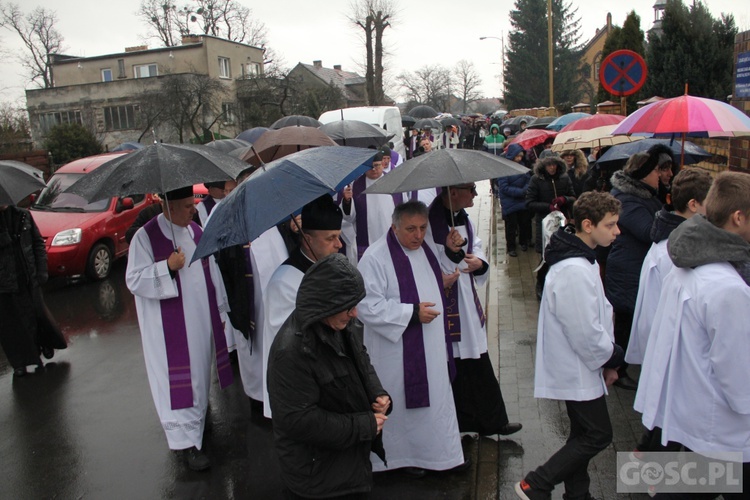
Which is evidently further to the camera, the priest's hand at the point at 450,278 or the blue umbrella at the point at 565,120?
the blue umbrella at the point at 565,120

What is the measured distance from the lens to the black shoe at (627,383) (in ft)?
17.4

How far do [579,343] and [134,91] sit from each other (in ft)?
145

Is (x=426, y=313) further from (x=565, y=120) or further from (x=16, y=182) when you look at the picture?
(x=565, y=120)

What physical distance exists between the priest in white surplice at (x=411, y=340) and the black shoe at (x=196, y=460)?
4.17ft

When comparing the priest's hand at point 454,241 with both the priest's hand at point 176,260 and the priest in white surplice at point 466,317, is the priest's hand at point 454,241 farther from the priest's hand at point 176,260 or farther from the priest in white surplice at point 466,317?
the priest's hand at point 176,260

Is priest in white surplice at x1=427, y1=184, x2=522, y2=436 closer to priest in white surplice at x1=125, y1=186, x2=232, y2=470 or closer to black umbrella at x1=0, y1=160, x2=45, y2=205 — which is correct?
Answer: priest in white surplice at x1=125, y1=186, x2=232, y2=470

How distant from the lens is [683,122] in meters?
5.05

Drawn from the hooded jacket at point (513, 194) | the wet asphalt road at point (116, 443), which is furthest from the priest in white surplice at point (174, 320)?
the hooded jacket at point (513, 194)

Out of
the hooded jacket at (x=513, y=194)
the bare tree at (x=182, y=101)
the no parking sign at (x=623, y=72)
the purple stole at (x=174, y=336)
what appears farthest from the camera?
the bare tree at (x=182, y=101)

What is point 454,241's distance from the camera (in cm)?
433

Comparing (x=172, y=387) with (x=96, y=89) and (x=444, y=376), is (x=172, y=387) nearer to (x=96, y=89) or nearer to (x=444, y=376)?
(x=444, y=376)

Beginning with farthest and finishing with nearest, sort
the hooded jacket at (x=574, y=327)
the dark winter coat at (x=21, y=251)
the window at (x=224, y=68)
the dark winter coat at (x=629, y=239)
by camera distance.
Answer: the window at (x=224, y=68) < the dark winter coat at (x=21, y=251) < the dark winter coat at (x=629, y=239) < the hooded jacket at (x=574, y=327)

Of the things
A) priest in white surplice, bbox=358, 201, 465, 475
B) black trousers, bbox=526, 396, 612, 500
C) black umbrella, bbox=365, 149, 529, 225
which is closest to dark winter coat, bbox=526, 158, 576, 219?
black umbrella, bbox=365, 149, 529, 225

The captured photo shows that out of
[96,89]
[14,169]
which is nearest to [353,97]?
[96,89]
